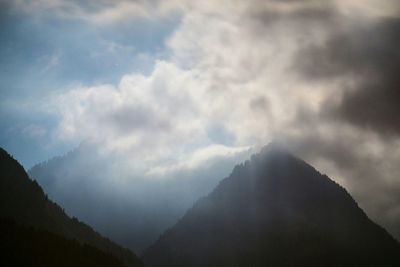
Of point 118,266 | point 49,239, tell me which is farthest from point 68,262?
point 118,266

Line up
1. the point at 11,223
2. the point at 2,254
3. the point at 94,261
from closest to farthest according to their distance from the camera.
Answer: the point at 2,254
the point at 11,223
the point at 94,261

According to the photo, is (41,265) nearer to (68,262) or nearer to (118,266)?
(68,262)

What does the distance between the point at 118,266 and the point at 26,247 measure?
45730 mm

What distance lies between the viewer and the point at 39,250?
162625mm

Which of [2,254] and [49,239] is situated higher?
[49,239]

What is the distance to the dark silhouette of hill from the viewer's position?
15325 cm

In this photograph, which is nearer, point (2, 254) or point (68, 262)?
point (2, 254)

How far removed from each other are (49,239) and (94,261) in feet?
74.6

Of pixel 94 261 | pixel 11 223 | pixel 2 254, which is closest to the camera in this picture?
pixel 2 254

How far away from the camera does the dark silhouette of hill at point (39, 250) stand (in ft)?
503

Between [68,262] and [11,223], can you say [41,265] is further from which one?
[11,223]

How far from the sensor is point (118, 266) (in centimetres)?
18975

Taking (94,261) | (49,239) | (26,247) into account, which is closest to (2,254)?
(26,247)

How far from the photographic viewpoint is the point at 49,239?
17388cm
